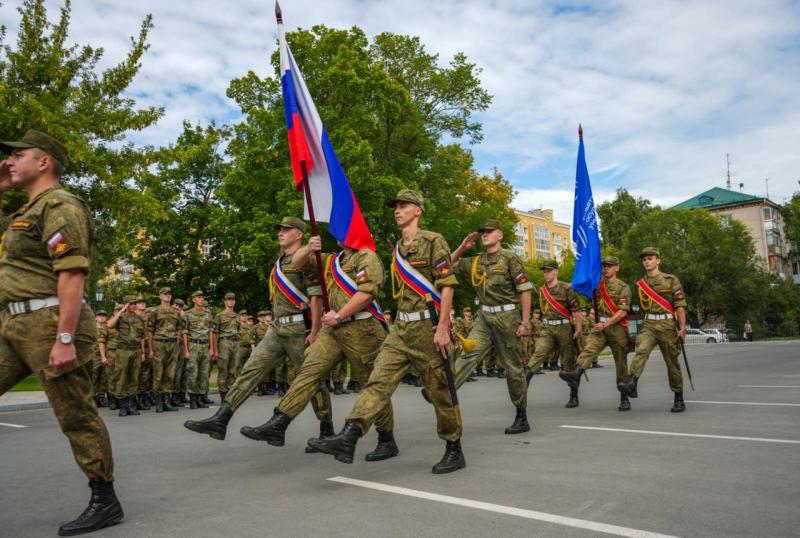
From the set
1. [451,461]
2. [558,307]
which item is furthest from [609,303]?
[451,461]

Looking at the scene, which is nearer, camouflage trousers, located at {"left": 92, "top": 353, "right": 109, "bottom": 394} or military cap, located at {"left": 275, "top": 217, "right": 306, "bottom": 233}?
military cap, located at {"left": 275, "top": 217, "right": 306, "bottom": 233}

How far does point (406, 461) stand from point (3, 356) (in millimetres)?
3312

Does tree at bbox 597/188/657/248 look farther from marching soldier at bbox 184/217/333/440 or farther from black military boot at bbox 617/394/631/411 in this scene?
marching soldier at bbox 184/217/333/440

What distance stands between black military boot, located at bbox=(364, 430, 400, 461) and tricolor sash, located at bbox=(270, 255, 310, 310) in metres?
1.48

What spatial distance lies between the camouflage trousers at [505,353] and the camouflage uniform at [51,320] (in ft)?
13.5

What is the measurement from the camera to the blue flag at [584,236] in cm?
1016

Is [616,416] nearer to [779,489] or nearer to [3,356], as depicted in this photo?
[779,489]

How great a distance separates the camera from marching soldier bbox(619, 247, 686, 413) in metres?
9.14

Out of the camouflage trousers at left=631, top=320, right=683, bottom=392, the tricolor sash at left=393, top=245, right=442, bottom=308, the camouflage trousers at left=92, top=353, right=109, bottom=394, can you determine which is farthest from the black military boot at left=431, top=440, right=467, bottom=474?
the camouflage trousers at left=92, top=353, right=109, bottom=394

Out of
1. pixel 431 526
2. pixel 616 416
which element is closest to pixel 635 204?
pixel 616 416

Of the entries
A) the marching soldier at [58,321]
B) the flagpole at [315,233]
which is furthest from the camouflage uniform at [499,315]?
the marching soldier at [58,321]

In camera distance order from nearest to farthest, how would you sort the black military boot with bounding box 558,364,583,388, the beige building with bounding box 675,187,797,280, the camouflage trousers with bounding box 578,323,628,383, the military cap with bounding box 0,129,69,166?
the military cap with bounding box 0,129,69,166
the camouflage trousers with bounding box 578,323,628,383
the black military boot with bounding box 558,364,583,388
the beige building with bounding box 675,187,797,280

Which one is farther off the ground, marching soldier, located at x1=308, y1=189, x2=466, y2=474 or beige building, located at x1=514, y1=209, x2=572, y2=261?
beige building, located at x1=514, y1=209, x2=572, y2=261

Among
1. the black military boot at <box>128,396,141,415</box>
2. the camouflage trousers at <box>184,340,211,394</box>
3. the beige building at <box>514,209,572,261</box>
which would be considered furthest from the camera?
the beige building at <box>514,209,572,261</box>
